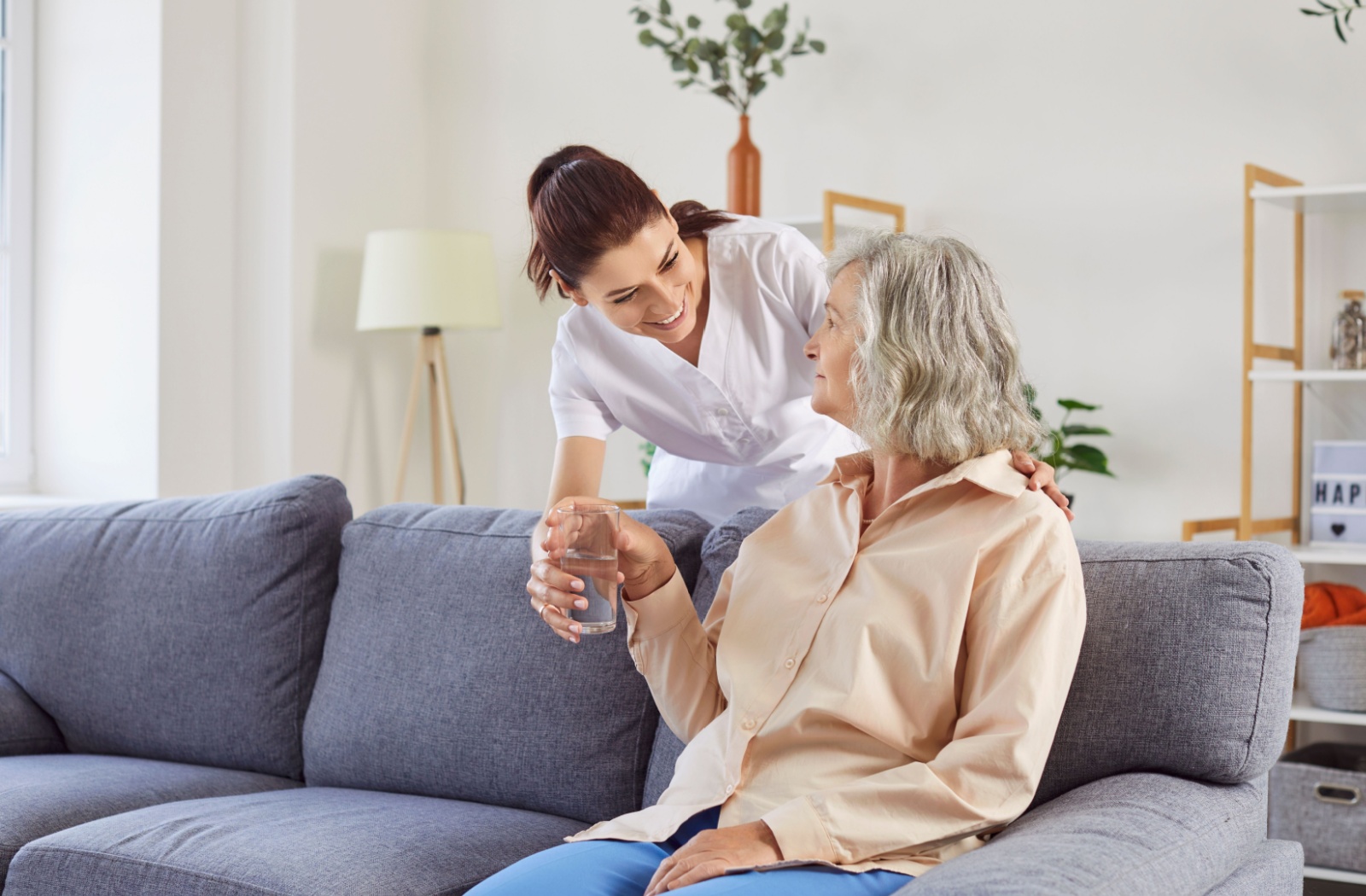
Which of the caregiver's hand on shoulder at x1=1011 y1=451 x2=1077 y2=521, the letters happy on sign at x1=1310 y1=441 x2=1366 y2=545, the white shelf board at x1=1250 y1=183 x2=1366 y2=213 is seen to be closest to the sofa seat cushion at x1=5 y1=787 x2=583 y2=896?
the caregiver's hand on shoulder at x1=1011 y1=451 x2=1077 y2=521

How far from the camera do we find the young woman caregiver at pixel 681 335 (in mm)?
1757

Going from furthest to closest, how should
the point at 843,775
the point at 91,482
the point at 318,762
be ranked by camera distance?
the point at 91,482 → the point at 318,762 → the point at 843,775

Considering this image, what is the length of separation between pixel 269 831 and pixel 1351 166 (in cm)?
271

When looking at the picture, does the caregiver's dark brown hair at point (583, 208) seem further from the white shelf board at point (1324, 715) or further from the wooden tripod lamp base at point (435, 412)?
the wooden tripod lamp base at point (435, 412)

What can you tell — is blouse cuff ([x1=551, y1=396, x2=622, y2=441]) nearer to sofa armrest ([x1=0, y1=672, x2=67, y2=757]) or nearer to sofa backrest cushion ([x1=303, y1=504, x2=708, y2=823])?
sofa backrest cushion ([x1=303, y1=504, x2=708, y2=823])

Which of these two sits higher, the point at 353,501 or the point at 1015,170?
the point at 1015,170

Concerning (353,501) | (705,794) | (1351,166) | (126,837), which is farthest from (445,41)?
(705,794)

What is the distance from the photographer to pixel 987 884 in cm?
116

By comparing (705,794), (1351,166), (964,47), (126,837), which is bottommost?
(126,837)

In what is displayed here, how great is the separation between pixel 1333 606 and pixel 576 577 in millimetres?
2043

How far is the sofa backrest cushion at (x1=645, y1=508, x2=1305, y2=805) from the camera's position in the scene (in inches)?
58.2

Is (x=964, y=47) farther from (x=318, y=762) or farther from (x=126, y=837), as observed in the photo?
(x=126, y=837)

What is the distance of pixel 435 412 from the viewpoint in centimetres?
419

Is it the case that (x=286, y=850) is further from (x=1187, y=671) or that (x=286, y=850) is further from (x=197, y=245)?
(x=197, y=245)
